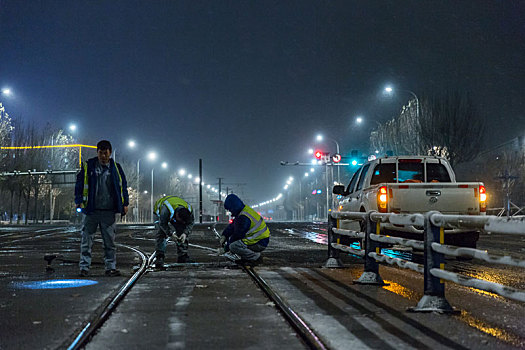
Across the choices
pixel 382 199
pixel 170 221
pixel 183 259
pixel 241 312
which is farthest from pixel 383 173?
pixel 241 312

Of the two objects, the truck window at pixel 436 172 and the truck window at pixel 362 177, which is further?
the truck window at pixel 362 177

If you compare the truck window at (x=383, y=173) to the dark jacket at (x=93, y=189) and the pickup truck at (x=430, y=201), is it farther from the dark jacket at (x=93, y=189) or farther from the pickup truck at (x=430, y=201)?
the dark jacket at (x=93, y=189)

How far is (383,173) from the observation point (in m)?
13.7

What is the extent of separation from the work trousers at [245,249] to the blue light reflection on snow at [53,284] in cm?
311

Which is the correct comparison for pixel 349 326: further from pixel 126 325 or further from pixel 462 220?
pixel 126 325

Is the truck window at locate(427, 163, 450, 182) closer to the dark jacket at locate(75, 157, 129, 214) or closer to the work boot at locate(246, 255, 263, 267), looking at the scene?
the work boot at locate(246, 255, 263, 267)

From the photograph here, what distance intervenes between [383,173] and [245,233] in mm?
4203

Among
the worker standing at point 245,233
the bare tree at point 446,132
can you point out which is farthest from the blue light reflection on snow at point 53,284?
the bare tree at point 446,132

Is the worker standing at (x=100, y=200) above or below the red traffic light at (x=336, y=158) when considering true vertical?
below

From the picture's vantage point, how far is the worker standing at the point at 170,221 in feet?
35.1

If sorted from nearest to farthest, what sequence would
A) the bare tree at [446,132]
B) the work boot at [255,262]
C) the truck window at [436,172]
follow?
1. the work boot at [255,262]
2. the truck window at [436,172]
3. the bare tree at [446,132]

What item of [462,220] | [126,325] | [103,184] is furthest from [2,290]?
[462,220]

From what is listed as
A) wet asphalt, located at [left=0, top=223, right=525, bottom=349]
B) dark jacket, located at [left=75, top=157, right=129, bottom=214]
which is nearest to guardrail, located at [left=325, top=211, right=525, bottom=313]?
wet asphalt, located at [left=0, top=223, right=525, bottom=349]

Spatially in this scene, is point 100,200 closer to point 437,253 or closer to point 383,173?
point 437,253
